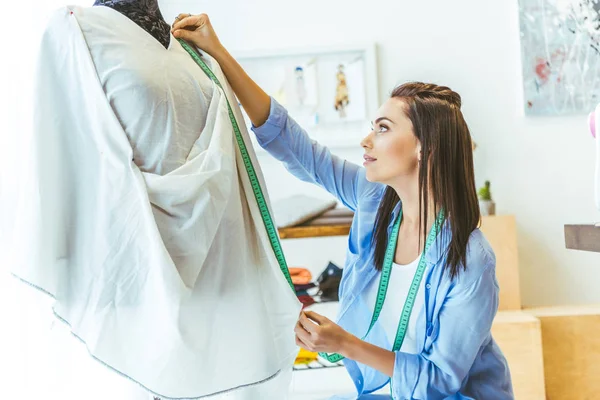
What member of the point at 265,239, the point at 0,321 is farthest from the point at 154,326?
the point at 0,321

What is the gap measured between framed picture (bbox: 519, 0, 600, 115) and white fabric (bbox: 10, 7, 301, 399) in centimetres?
240

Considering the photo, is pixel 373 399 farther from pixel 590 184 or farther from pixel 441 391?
pixel 590 184

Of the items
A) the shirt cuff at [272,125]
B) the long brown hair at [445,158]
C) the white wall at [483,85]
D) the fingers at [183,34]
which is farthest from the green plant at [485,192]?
the fingers at [183,34]

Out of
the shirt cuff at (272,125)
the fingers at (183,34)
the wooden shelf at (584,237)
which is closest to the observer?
the wooden shelf at (584,237)

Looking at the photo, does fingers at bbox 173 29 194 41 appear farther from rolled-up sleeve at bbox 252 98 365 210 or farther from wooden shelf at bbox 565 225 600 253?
wooden shelf at bbox 565 225 600 253

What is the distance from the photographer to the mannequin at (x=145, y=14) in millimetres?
1393

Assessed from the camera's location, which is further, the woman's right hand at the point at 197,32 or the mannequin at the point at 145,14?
the woman's right hand at the point at 197,32

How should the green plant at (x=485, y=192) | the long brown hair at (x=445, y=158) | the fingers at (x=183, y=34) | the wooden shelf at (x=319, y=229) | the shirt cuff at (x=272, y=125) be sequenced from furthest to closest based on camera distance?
the green plant at (x=485, y=192) → the wooden shelf at (x=319, y=229) → the shirt cuff at (x=272, y=125) → the long brown hair at (x=445, y=158) → the fingers at (x=183, y=34)

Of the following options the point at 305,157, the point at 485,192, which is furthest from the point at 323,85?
the point at 305,157

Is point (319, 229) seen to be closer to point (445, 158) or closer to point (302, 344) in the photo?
point (445, 158)

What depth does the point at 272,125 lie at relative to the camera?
1755mm

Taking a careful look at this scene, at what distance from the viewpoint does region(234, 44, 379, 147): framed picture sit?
11.1ft

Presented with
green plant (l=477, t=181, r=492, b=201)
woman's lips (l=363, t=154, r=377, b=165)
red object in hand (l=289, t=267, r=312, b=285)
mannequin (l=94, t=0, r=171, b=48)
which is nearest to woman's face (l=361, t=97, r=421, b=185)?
woman's lips (l=363, t=154, r=377, b=165)

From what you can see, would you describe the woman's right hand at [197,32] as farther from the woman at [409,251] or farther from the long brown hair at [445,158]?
the long brown hair at [445,158]
